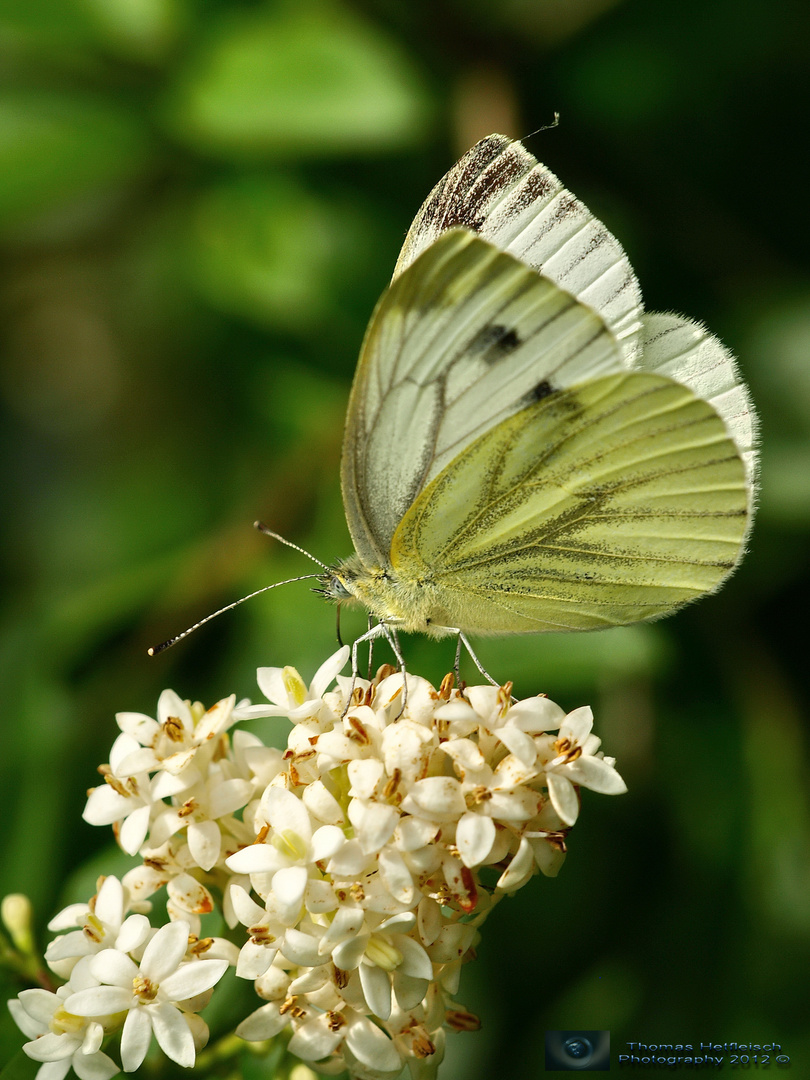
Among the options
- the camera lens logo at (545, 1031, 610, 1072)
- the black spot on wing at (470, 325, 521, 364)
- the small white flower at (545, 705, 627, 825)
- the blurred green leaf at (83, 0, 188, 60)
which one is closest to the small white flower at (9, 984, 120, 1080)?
the small white flower at (545, 705, 627, 825)

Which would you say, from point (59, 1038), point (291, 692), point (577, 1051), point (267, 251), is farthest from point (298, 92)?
point (577, 1051)

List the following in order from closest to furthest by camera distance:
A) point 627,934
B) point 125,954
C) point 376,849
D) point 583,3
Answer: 1. point 376,849
2. point 125,954
3. point 627,934
4. point 583,3

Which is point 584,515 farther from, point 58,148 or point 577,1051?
point 58,148

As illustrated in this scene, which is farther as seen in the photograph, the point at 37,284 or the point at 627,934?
the point at 37,284

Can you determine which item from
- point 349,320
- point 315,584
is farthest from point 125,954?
point 349,320

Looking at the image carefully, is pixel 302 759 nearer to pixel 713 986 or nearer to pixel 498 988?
pixel 498 988
